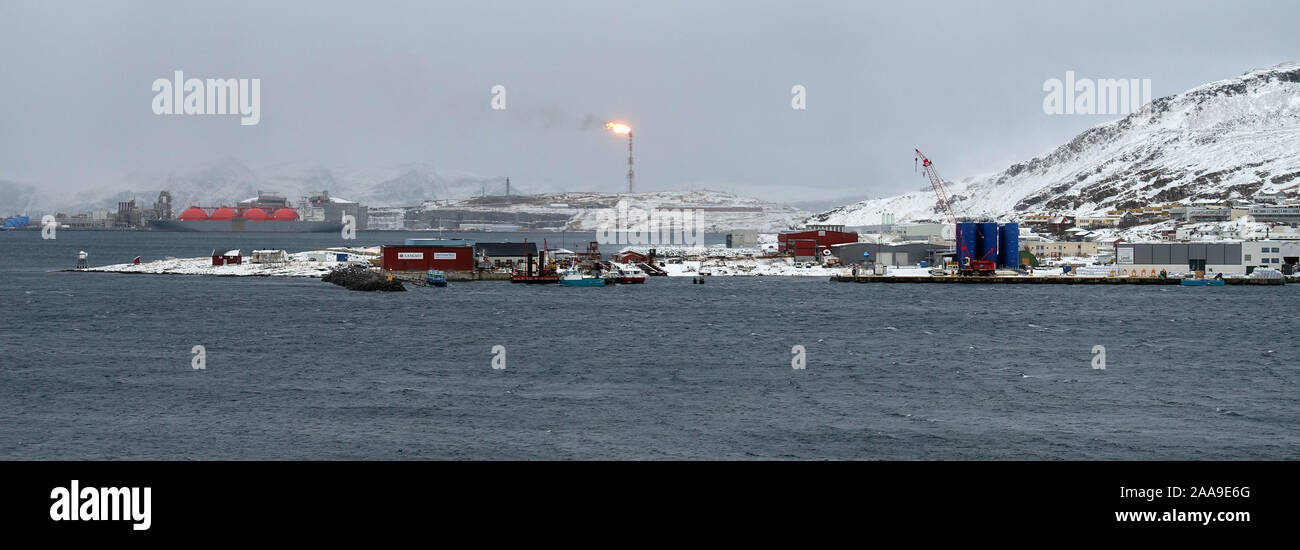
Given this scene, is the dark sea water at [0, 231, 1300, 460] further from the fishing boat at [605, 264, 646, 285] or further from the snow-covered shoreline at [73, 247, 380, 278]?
the snow-covered shoreline at [73, 247, 380, 278]

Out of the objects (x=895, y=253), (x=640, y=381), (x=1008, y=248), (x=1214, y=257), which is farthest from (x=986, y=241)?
(x=640, y=381)

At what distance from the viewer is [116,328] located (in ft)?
248

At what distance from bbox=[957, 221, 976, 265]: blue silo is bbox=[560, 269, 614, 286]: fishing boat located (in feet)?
171

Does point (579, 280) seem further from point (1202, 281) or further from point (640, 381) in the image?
point (640, 381)

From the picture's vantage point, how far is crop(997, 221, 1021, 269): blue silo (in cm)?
16112

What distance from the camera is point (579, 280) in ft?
427

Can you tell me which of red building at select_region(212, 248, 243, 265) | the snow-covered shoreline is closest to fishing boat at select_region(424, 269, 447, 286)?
the snow-covered shoreline

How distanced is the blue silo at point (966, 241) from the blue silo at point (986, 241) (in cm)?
100

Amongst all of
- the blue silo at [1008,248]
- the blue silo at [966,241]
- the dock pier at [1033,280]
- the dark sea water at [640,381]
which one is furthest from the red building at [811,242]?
the dark sea water at [640,381]

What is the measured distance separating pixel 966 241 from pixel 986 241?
3581 millimetres

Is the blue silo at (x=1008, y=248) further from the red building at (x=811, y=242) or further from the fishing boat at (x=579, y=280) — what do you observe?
the fishing boat at (x=579, y=280)

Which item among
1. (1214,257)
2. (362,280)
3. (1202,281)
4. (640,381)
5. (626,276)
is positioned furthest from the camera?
(1214,257)
